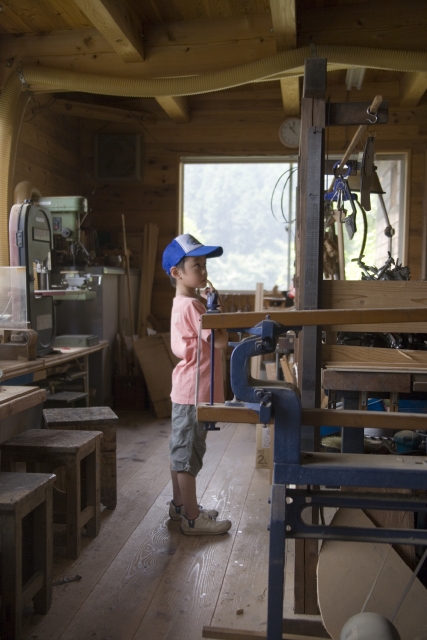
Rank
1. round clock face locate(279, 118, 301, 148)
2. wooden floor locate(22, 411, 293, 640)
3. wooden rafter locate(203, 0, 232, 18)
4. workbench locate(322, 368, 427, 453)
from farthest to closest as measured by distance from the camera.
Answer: round clock face locate(279, 118, 301, 148)
wooden rafter locate(203, 0, 232, 18)
wooden floor locate(22, 411, 293, 640)
workbench locate(322, 368, 427, 453)

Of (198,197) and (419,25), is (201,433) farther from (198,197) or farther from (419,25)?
(198,197)

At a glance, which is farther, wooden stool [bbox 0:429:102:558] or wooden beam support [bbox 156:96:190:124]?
wooden beam support [bbox 156:96:190:124]

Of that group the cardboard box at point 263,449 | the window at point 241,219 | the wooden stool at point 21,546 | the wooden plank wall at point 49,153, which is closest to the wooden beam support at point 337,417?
the wooden stool at point 21,546

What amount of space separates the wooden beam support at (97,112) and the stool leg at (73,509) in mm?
3767

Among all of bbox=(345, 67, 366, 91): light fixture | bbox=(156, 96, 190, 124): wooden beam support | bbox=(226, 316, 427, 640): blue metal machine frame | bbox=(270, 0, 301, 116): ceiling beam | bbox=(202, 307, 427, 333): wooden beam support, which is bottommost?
bbox=(226, 316, 427, 640): blue metal machine frame

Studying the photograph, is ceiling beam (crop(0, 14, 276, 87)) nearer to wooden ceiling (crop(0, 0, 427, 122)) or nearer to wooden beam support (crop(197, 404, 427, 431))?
wooden ceiling (crop(0, 0, 427, 122))

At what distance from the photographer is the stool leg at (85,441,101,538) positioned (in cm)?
279

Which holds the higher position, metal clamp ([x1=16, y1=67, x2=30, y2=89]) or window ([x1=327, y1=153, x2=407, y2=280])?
metal clamp ([x1=16, y1=67, x2=30, y2=89])

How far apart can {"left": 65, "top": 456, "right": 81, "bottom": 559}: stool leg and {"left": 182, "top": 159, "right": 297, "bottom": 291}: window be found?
3.86 m

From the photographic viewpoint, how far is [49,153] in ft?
17.9

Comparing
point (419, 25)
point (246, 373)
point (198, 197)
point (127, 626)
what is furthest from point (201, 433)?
point (198, 197)

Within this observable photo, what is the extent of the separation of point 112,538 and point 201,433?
1.97ft

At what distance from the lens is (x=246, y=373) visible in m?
1.53

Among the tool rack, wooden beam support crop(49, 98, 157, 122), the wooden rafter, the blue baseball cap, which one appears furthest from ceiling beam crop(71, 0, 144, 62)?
the tool rack
